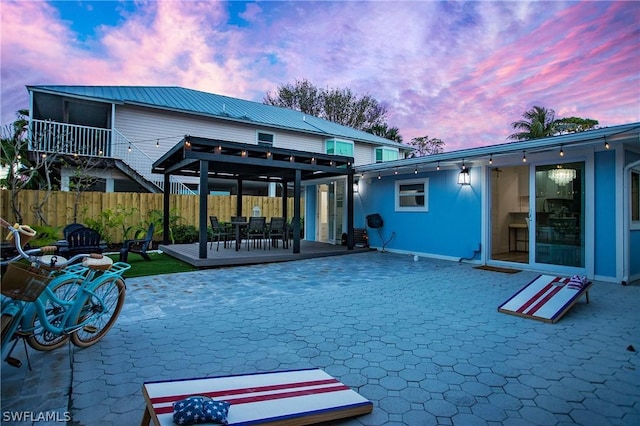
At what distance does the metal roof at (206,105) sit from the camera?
1211 cm

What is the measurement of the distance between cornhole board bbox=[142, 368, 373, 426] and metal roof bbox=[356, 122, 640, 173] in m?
6.10

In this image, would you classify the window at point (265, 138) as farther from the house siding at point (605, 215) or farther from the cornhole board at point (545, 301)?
the cornhole board at point (545, 301)

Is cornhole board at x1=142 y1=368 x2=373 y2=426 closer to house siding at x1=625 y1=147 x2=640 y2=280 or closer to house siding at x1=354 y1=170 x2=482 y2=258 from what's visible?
house siding at x1=625 y1=147 x2=640 y2=280

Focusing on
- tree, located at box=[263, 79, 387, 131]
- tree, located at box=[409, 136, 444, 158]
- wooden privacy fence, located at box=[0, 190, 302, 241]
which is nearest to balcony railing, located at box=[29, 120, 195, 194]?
wooden privacy fence, located at box=[0, 190, 302, 241]

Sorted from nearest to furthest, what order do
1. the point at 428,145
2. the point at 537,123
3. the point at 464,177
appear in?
1. the point at 464,177
2. the point at 537,123
3. the point at 428,145

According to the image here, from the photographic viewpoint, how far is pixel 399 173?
32.3ft

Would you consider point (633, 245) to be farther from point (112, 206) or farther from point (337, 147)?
point (112, 206)

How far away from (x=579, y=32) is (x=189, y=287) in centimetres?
1024

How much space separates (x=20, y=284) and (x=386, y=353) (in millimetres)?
2811

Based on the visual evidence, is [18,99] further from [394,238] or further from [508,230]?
[508,230]

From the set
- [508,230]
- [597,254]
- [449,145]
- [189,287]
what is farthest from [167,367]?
[449,145]

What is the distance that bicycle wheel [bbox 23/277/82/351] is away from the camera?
8.85 feet

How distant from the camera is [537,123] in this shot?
22.0 m

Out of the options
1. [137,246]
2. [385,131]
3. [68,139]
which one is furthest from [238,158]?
[385,131]
